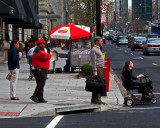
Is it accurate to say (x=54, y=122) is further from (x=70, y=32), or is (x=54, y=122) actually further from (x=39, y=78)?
(x=70, y=32)

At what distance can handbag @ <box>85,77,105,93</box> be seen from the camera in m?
12.6

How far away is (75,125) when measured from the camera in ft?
31.4

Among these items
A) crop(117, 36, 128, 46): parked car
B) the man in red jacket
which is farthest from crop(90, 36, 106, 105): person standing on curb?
crop(117, 36, 128, 46): parked car

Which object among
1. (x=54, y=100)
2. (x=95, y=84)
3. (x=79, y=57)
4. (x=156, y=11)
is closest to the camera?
(x=95, y=84)

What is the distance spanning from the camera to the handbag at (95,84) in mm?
12625

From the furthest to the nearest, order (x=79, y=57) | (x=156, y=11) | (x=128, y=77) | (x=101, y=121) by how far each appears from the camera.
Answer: (x=156, y=11) → (x=79, y=57) → (x=128, y=77) → (x=101, y=121)

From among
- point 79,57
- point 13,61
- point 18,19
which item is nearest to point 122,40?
point 18,19

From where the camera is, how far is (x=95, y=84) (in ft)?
41.4

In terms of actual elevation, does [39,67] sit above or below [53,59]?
above

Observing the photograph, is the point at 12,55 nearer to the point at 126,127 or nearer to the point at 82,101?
the point at 82,101

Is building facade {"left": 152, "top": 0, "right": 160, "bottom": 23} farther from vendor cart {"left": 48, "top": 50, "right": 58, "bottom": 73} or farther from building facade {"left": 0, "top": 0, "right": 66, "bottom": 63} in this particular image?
vendor cart {"left": 48, "top": 50, "right": 58, "bottom": 73}

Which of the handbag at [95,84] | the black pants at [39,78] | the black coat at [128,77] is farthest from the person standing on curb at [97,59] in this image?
the black pants at [39,78]

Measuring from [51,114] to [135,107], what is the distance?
7.79 ft

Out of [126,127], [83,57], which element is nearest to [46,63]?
[126,127]
